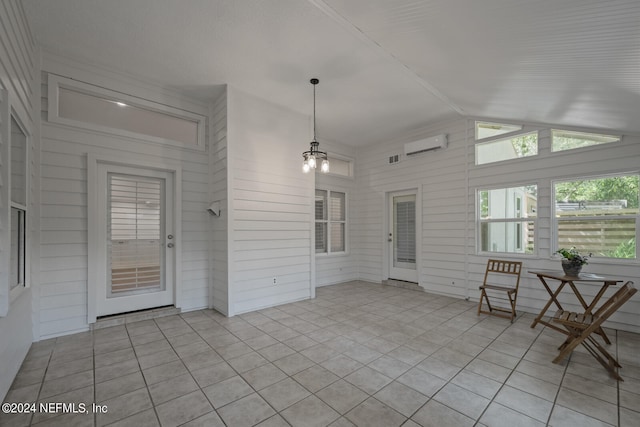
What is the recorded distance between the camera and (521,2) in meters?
1.83

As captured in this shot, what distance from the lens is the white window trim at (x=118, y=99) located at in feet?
10.4

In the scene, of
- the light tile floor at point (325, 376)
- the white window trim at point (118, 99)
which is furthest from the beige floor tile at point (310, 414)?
the white window trim at point (118, 99)

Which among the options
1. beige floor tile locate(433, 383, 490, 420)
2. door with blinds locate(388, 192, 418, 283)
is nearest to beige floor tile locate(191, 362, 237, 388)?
beige floor tile locate(433, 383, 490, 420)

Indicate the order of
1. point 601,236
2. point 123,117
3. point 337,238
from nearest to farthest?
point 601,236
point 123,117
point 337,238

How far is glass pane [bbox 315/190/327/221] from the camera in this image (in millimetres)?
5984

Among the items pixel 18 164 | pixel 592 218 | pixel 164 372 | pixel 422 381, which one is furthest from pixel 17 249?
pixel 592 218

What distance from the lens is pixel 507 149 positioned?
4410mm

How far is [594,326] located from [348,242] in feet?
14.6

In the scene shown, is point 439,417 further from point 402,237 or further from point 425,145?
point 425,145

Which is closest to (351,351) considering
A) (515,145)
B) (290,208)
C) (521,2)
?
(290,208)

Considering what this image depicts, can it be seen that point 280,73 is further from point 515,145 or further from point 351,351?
point 515,145

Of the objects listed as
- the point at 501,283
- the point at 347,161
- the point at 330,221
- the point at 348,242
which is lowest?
the point at 501,283

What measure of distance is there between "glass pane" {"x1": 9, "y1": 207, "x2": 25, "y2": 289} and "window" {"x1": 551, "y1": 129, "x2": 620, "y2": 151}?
20.4ft

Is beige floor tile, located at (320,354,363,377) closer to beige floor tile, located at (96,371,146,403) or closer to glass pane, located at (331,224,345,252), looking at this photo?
beige floor tile, located at (96,371,146,403)
